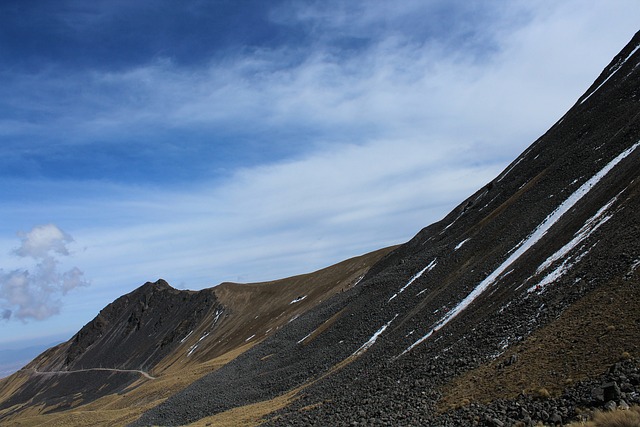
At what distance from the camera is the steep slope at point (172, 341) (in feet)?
322

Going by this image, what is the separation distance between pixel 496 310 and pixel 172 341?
480ft

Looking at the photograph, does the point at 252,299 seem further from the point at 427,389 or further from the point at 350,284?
the point at 427,389

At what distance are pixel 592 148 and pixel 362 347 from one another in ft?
115

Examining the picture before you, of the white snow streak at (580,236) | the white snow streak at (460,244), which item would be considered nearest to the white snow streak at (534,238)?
the white snow streak at (580,236)

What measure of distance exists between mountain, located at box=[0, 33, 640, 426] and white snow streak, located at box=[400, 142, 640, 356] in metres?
0.19

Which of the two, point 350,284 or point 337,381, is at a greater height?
point 350,284

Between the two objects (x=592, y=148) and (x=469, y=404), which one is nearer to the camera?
(x=469, y=404)

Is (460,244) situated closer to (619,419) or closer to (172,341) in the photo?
(619,419)

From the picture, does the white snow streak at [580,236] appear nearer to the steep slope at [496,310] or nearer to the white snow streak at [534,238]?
the steep slope at [496,310]

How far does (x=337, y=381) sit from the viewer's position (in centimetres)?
3841

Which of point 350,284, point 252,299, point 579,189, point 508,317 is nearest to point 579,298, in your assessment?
point 508,317

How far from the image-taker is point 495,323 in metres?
29.5

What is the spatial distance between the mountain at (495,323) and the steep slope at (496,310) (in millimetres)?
150

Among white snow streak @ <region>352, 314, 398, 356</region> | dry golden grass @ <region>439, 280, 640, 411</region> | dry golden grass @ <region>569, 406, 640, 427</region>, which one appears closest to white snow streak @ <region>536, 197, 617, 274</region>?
dry golden grass @ <region>439, 280, 640, 411</region>
